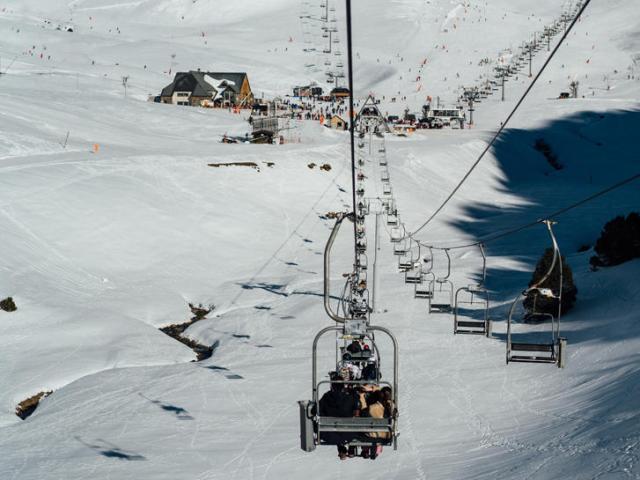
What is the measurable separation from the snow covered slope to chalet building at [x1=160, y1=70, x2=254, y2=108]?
6.12m

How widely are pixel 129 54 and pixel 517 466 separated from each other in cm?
10930

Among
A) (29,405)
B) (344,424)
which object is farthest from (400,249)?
(344,424)

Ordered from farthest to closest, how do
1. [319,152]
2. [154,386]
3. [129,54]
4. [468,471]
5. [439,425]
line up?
[129,54] < [319,152] < [154,386] < [439,425] < [468,471]

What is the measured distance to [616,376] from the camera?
79.3 ft

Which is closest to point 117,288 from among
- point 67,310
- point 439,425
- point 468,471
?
point 67,310

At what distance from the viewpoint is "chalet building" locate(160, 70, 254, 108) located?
3720 inches

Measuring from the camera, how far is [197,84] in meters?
95.8

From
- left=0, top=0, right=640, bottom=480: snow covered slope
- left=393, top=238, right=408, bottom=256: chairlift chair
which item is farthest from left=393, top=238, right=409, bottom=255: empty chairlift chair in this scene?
left=0, top=0, right=640, bottom=480: snow covered slope

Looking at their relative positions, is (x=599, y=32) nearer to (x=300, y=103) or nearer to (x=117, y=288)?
(x=300, y=103)

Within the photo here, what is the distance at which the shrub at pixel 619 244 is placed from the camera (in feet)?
120

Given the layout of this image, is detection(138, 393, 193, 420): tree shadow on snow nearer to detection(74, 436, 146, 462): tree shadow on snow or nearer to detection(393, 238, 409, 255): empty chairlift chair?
detection(74, 436, 146, 462): tree shadow on snow

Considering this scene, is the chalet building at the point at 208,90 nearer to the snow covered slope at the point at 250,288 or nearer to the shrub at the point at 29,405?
the snow covered slope at the point at 250,288

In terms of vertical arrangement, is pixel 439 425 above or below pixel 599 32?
below

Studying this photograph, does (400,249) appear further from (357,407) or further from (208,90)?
(208,90)
